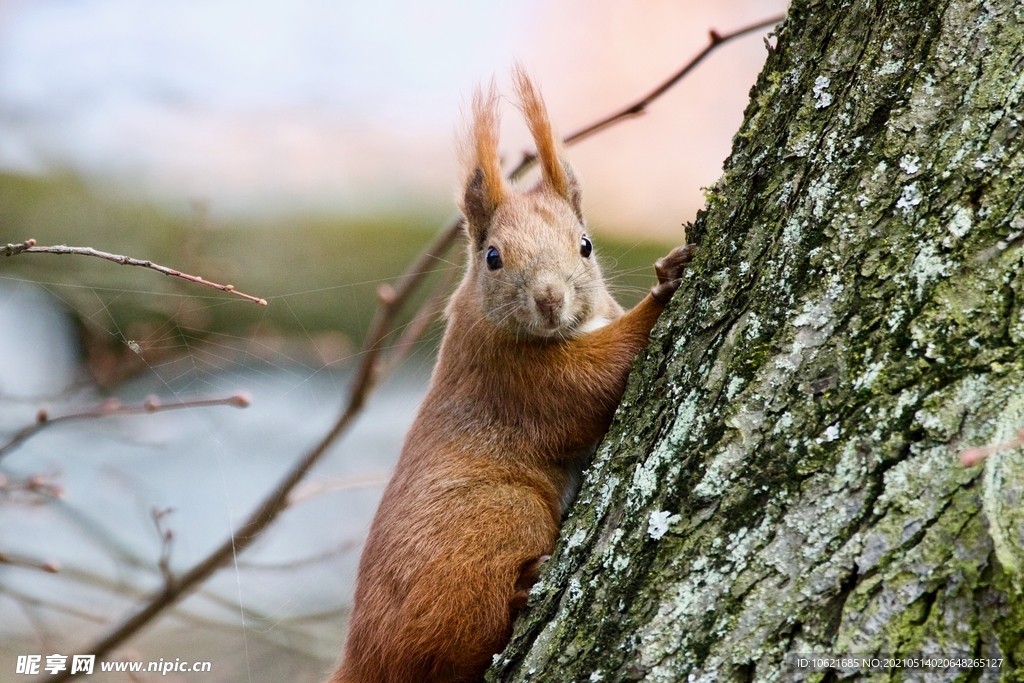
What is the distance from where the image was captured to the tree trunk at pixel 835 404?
158cm

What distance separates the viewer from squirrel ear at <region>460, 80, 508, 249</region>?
3.04 metres

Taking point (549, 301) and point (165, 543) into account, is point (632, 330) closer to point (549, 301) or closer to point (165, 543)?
point (549, 301)

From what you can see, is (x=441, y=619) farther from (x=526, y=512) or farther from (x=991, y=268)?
(x=991, y=268)

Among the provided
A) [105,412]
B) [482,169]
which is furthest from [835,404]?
[105,412]

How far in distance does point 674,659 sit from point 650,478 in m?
0.39

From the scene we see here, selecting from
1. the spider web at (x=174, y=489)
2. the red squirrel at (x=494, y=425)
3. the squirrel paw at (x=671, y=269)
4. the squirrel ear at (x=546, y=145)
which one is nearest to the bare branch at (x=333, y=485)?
the spider web at (x=174, y=489)

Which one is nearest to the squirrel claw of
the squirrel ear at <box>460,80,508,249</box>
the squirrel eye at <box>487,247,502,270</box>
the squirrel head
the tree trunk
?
the tree trunk

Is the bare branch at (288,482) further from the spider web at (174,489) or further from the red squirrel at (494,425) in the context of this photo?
the red squirrel at (494,425)

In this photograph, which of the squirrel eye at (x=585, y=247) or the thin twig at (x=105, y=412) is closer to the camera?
the thin twig at (x=105, y=412)

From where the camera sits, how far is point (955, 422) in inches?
64.5

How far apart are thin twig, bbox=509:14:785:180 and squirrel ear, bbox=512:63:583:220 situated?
9 cm

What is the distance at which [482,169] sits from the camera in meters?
3.13

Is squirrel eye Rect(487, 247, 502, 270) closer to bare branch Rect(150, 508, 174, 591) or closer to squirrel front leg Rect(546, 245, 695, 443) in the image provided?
squirrel front leg Rect(546, 245, 695, 443)

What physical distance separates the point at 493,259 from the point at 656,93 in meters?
0.81
